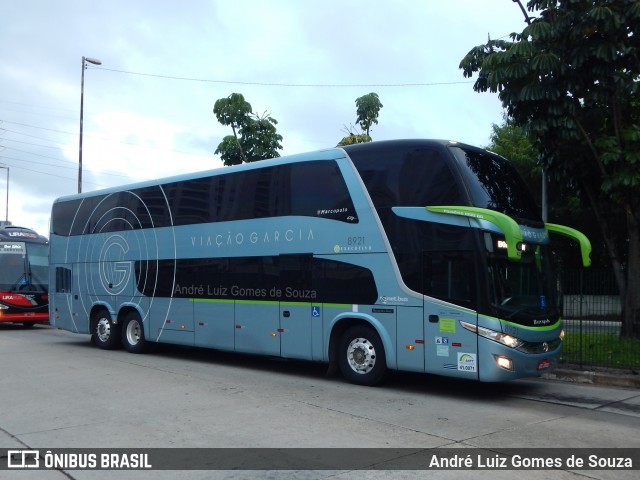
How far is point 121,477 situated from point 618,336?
11312mm

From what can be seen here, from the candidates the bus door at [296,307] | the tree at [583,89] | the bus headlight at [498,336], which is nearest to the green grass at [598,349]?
the tree at [583,89]

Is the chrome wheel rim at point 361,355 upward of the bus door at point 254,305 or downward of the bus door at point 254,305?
downward

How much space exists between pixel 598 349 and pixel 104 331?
1185 centimetres

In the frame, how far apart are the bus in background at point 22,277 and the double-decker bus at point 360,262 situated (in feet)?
31.5

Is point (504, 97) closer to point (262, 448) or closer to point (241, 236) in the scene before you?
point (241, 236)

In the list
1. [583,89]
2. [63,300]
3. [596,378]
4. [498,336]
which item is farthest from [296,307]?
[63,300]

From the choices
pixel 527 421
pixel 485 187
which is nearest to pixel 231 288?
pixel 485 187

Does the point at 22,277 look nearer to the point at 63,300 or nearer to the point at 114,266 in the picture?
the point at 63,300

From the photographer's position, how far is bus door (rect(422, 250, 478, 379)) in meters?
9.37

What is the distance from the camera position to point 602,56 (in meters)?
11.6

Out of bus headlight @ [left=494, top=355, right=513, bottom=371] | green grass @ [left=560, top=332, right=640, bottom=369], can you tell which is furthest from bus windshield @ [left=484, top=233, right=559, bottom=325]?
green grass @ [left=560, top=332, right=640, bottom=369]

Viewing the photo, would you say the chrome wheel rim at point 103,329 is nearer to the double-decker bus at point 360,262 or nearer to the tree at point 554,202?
the double-decker bus at point 360,262

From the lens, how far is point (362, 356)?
1074 centimetres

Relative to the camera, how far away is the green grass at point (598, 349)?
41.0 feet
